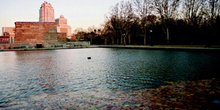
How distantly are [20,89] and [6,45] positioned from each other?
3002 centimetres

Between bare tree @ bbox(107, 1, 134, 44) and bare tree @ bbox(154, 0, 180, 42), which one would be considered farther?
bare tree @ bbox(107, 1, 134, 44)

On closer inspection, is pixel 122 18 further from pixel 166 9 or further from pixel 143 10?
pixel 166 9

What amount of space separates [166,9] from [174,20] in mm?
4621

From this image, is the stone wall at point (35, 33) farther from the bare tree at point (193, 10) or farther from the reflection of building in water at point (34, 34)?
the bare tree at point (193, 10)

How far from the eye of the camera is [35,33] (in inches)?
1336

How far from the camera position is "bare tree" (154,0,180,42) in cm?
3503

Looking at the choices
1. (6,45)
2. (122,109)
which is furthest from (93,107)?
(6,45)

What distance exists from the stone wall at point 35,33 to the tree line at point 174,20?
21150mm

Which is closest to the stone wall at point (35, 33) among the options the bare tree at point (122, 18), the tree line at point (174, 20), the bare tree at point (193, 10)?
the bare tree at point (122, 18)

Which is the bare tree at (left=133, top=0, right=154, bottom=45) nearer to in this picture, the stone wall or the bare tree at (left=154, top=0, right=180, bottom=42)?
the bare tree at (left=154, top=0, right=180, bottom=42)

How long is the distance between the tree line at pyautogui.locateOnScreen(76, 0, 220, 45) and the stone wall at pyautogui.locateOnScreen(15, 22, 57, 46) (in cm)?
2115

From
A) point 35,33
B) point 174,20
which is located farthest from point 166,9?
point 35,33

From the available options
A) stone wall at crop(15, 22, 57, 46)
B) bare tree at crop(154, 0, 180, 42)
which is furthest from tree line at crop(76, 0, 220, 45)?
stone wall at crop(15, 22, 57, 46)

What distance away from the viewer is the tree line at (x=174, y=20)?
29.4 meters
